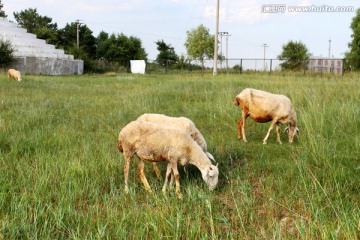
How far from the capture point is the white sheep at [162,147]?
4.00m

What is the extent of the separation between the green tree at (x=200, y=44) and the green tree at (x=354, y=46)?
26.6m

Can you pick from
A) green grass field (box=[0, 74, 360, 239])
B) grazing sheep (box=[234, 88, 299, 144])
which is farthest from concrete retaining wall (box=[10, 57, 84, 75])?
grazing sheep (box=[234, 88, 299, 144])

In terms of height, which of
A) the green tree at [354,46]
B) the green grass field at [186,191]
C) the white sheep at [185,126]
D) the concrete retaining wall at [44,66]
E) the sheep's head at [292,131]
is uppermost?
the green tree at [354,46]

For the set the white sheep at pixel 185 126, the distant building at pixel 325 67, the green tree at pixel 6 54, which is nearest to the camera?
the white sheep at pixel 185 126

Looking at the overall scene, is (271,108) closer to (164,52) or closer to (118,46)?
(118,46)

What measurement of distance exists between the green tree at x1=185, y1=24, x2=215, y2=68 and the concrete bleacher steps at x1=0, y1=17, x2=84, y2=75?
105 feet

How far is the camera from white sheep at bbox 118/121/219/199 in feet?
13.1

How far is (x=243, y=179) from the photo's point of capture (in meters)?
4.48

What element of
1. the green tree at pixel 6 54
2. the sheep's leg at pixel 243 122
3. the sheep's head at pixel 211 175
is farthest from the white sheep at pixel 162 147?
the green tree at pixel 6 54

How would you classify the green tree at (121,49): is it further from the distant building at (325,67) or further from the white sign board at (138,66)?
the distant building at (325,67)

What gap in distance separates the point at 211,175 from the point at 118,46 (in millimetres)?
55038

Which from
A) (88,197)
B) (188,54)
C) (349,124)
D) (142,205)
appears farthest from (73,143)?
(188,54)

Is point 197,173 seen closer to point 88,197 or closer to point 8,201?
point 88,197

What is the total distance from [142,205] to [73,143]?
285 cm
